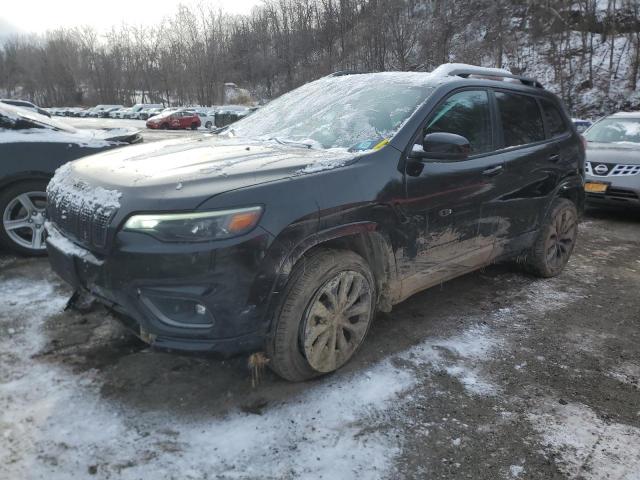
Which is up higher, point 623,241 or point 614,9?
point 614,9

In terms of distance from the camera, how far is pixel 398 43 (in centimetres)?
3372

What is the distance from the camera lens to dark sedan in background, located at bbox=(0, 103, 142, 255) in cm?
427

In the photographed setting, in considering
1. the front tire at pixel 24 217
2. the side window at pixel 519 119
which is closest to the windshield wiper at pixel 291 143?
the side window at pixel 519 119

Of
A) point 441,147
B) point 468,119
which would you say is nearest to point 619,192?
point 468,119

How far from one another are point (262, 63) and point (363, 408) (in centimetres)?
6088

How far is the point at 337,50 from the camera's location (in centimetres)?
4541

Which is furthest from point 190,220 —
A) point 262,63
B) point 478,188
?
point 262,63

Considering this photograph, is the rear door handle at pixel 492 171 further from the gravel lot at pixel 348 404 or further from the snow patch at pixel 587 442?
the snow patch at pixel 587 442

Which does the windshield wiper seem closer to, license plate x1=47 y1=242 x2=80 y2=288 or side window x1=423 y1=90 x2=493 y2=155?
side window x1=423 y1=90 x2=493 y2=155

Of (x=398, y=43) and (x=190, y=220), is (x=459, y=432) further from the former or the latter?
(x=398, y=43)

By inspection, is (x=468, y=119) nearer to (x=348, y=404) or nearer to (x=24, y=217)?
(x=348, y=404)

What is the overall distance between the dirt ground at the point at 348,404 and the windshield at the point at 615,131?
5274mm

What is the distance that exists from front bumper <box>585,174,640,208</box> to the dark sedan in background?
6759 mm

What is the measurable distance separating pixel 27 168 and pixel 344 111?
297cm
